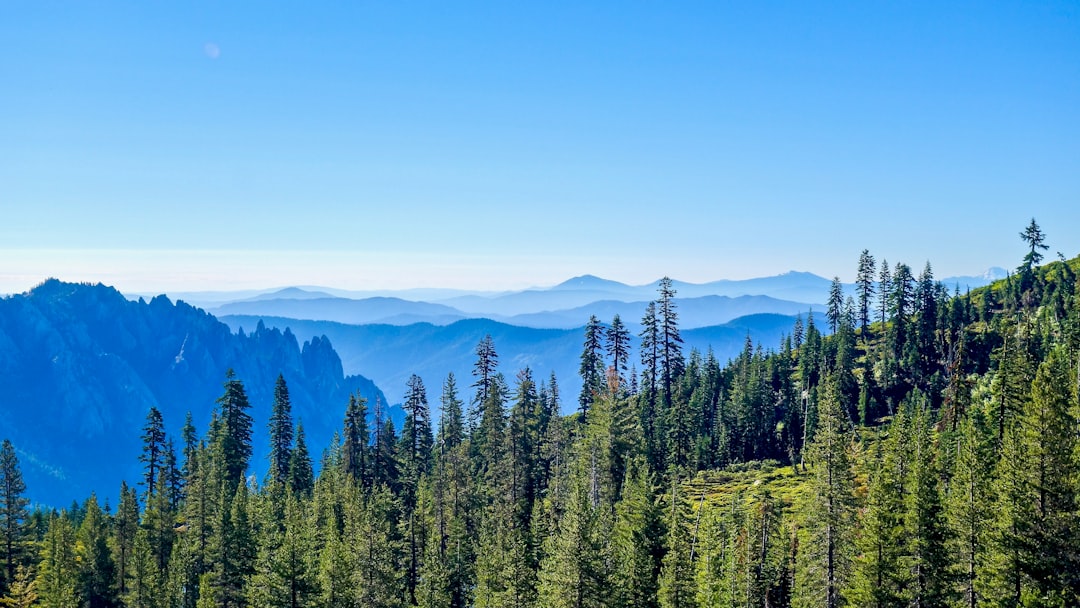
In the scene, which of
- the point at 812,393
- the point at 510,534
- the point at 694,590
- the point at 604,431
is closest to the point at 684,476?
the point at 812,393

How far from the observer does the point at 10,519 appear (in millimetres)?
68312

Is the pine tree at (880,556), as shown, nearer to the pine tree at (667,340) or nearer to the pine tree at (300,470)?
the pine tree at (667,340)

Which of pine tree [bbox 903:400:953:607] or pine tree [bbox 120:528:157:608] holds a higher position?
pine tree [bbox 903:400:953:607]

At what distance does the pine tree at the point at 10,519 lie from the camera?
2657 inches

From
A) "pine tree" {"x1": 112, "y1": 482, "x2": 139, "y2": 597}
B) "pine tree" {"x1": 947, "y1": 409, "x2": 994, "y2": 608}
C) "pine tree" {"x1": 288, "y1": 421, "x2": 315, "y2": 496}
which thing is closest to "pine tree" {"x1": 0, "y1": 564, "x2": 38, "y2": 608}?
"pine tree" {"x1": 112, "y1": 482, "x2": 139, "y2": 597}

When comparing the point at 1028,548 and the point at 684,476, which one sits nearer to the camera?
the point at 1028,548

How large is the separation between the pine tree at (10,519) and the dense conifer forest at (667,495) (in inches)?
8.1

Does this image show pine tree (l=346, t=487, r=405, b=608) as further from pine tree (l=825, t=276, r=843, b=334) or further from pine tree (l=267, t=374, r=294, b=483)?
pine tree (l=825, t=276, r=843, b=334)

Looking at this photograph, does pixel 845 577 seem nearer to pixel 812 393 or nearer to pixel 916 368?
pixel 812 393

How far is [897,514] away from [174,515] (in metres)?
64.8

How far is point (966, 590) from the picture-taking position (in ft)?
111

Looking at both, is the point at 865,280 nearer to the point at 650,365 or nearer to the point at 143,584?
the point at 650,365

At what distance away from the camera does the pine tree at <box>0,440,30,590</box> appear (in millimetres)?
67500

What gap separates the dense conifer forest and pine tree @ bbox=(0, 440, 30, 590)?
0.67 feet
